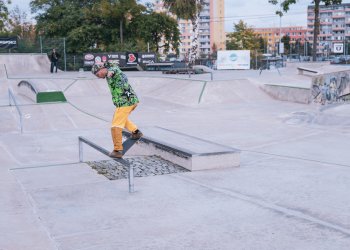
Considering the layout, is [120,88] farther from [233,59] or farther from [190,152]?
[233,59]

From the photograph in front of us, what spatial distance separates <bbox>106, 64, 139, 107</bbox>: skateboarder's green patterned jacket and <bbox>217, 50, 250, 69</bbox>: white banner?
94.6 feet

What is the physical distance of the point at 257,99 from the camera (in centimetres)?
2158

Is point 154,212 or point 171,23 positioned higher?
point 171,23

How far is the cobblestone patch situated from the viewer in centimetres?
723

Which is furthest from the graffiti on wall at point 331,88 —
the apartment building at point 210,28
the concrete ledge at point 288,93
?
the apartment building at point 210,28

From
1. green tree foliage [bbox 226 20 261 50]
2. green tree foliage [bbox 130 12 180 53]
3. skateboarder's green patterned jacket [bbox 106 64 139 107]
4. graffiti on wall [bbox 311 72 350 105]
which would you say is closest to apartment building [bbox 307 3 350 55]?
green tree foliage [bbox 226 20 261 50]

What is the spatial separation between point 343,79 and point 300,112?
8.75 meters

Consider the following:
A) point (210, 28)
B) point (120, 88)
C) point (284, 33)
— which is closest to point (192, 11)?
point (120, 88)

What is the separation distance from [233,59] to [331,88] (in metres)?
13.6

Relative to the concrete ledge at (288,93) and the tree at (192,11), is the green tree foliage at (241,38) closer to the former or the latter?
the tree at (192,11)

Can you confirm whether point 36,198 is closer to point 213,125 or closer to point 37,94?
point 213,125

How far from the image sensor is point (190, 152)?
7.29 meters

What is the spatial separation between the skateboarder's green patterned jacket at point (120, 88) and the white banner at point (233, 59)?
94.6 ft

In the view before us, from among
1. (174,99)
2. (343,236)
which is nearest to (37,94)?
(174,99)
